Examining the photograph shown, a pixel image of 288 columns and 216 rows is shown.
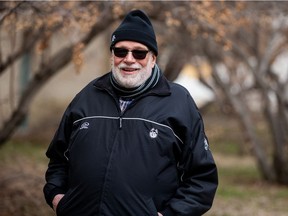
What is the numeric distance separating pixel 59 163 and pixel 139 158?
71cm

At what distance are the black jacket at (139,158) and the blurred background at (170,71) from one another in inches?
102

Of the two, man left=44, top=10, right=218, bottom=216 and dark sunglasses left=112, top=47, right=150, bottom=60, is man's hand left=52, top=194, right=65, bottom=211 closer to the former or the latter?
man left=44, top=10, right=218, bottom=216

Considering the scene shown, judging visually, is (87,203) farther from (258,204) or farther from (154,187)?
(258,204)

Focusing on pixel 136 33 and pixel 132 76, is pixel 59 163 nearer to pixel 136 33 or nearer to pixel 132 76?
pixel 132 76

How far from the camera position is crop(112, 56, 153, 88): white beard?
394cm

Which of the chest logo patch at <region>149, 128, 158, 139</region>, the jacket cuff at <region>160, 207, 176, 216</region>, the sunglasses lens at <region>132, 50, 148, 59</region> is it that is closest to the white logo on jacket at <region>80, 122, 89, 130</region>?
the chest logo patch at <region>149, 128, 158, 139</region>

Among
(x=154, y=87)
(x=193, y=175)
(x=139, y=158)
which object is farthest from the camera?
(x=154, y=87)

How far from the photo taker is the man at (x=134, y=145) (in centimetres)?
377

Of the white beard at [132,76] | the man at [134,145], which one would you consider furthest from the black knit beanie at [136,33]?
the white beard at [132,76]

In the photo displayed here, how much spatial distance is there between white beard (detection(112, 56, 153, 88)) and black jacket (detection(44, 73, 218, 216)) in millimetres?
87

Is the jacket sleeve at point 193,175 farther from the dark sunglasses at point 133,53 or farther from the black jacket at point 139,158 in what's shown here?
the dark sunglasses at point 133,53

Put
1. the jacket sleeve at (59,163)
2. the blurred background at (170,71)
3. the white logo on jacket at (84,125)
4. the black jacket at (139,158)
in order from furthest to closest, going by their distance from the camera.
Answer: the blurred background at (170,71) → the jacket sleeve at (59,163) → the white logo on jacket at (84,125) → the black jacket at (139,158)

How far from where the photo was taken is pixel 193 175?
3.91 m

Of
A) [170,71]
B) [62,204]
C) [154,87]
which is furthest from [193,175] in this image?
[170,71]
